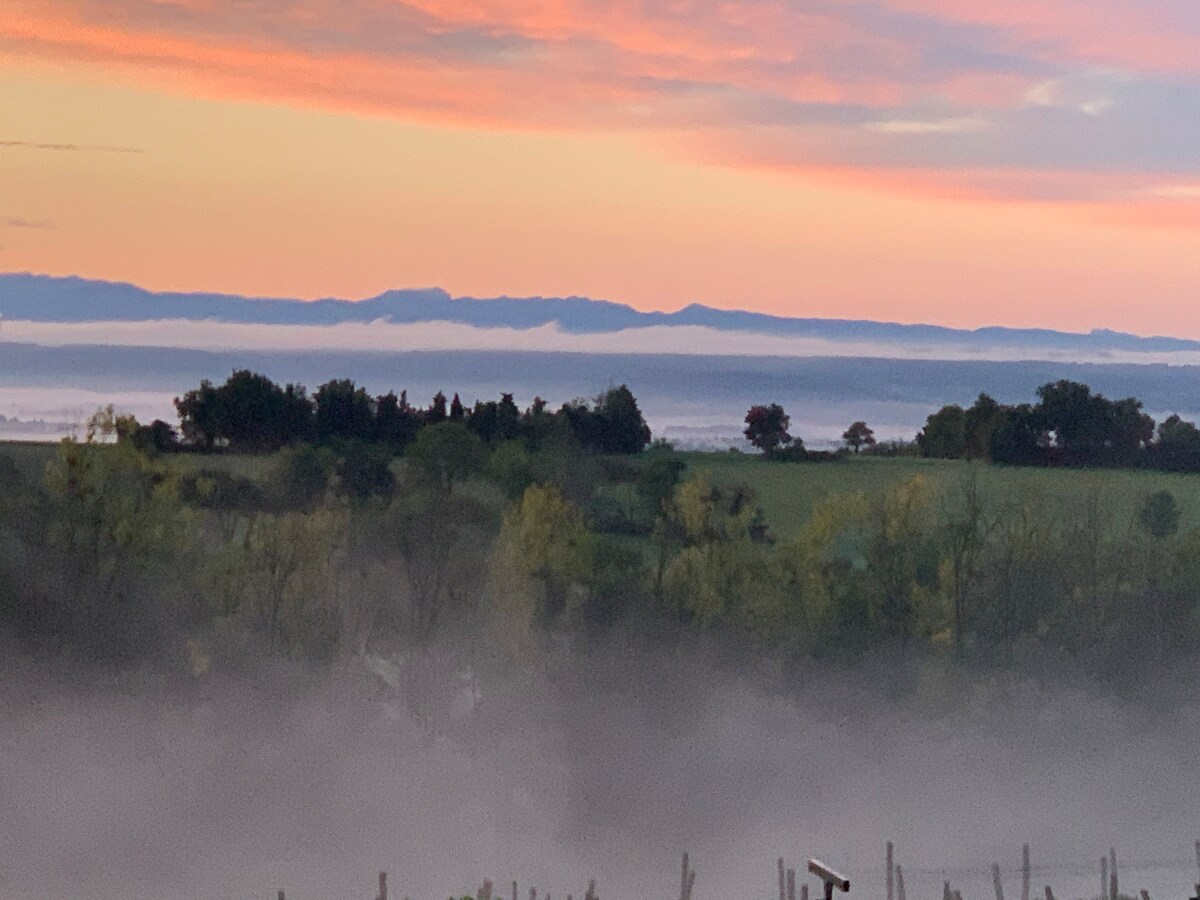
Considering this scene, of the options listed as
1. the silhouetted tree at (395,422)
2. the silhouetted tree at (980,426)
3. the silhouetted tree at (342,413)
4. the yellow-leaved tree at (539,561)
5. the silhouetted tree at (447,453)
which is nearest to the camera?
the yellow-leaved tree at (539,561)

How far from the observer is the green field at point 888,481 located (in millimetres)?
21688

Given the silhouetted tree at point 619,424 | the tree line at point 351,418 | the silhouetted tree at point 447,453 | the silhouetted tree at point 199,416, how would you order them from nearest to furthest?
the silhouetted tree at point 199,416
the tree line at point 351,418
the silhouetted tree at point 447,453
the silhouetted tree at point 619,424

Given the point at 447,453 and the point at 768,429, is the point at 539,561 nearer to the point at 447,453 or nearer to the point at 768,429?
the point at 447,453

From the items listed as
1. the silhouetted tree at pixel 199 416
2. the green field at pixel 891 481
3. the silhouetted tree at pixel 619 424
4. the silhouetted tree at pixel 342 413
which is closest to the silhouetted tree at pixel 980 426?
the green field at pixel 891 481

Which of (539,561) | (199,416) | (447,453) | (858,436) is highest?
(199,416)

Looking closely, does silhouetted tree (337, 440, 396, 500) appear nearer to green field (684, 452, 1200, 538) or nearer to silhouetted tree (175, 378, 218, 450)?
silhouetted tree (175, 378, 218, 450)

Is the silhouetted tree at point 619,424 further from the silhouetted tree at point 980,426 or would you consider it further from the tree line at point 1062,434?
the silhouetted tree at point 980,426

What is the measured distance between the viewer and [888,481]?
2189cm

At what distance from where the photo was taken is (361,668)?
64.1 ft

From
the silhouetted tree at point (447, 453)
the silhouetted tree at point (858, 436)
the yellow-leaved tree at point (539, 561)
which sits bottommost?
the yellow-leaved tree at point (539, 561)

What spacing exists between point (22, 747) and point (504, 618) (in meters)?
5.72

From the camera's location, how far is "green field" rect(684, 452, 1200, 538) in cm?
2169

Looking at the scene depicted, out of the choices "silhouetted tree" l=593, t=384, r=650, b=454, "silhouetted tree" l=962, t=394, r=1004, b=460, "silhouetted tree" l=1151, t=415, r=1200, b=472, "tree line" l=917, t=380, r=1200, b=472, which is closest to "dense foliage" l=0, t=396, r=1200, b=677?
"silhouetted tree" l=593, t=384, r=650, b=454

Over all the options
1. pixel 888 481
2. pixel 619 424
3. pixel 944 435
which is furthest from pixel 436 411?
pixel 944 435
